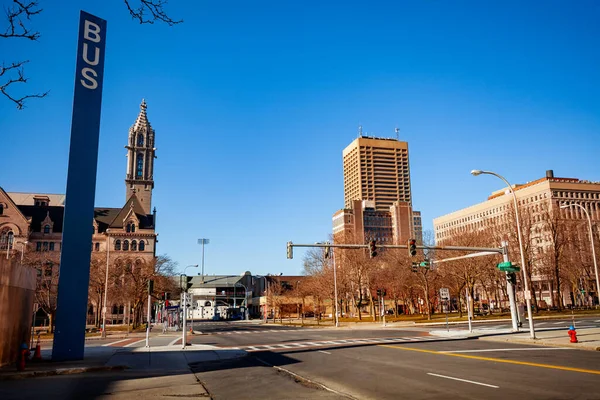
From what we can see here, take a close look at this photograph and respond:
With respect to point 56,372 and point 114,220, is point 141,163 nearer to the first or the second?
point 114,220

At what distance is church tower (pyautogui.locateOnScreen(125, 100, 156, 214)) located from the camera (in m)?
118

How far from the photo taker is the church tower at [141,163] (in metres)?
118

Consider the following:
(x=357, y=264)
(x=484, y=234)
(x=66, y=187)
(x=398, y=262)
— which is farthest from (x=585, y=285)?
(x=66, y=187)

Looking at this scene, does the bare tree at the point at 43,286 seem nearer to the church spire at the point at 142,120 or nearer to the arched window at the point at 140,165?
the arched window at the point at 140,165

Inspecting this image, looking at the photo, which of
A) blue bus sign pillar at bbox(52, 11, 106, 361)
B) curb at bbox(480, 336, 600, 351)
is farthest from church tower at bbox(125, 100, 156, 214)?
curb at bbox(480, 336, 600, 351)

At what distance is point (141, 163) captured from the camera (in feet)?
398

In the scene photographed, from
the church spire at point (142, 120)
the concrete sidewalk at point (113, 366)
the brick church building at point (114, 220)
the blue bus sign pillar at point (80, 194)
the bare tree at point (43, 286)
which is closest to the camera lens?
the concrete sidewalk at point (113, 366)

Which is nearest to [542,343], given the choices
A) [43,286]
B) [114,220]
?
[43,286]

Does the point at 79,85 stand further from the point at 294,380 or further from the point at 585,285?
the point at 585,285

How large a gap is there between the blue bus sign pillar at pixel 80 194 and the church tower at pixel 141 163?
3894 inches

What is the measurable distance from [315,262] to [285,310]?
125ft

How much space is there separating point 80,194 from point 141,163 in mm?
106413

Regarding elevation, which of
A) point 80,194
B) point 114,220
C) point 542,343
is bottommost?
point 542,343

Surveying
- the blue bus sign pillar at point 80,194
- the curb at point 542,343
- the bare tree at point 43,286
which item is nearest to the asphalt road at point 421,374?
the curb at point 542,343
